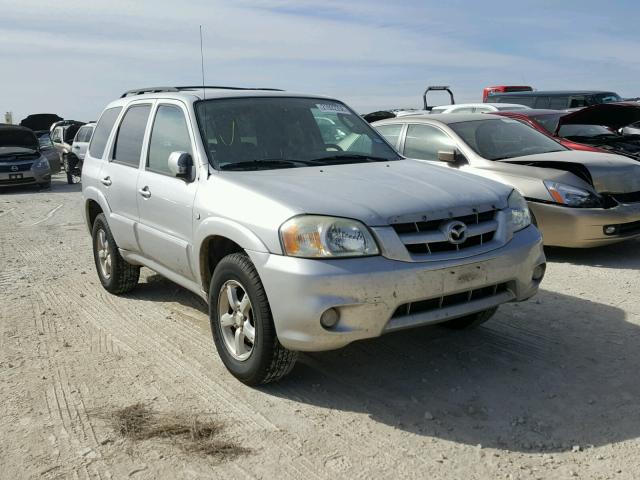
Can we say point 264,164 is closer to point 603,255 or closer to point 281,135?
point 281,135

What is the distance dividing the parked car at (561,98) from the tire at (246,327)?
13.6m

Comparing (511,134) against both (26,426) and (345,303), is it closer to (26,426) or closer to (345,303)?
(345,303)

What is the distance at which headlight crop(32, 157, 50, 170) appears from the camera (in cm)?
1756

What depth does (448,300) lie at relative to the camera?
3768 mm

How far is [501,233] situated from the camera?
3.97 meters

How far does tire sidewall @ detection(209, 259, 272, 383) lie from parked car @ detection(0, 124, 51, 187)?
14935 mm

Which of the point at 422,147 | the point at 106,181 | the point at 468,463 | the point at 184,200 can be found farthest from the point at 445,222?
the point at 422,147

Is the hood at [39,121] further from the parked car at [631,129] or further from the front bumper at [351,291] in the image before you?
the front bumper at [351,291]

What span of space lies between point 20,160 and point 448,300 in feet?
53.4

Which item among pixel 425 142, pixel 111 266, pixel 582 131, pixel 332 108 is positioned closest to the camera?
pixel 332 108

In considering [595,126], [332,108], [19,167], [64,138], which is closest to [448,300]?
[332,108]

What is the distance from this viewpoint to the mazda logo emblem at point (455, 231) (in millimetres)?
3688

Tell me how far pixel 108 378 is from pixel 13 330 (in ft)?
4.93

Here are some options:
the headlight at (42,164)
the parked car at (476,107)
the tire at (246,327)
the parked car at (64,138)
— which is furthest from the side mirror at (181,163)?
the parked car at (64,138)
